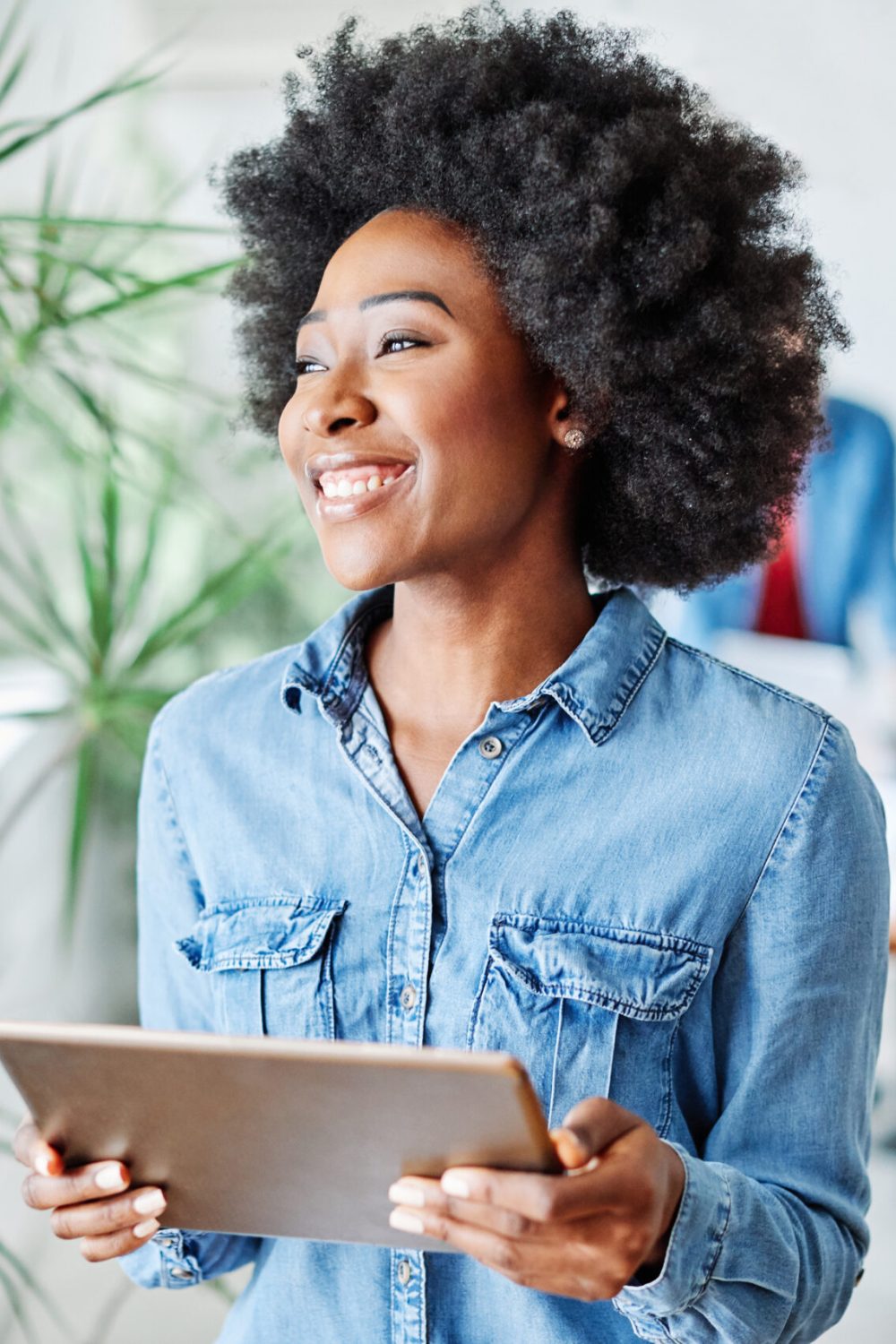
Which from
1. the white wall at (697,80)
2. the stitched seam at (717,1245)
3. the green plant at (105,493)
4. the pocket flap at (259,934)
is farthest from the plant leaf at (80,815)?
the white wall at (697,80)

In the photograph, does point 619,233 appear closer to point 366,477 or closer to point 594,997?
point 366,477

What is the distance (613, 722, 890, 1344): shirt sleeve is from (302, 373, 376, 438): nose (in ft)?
1.52

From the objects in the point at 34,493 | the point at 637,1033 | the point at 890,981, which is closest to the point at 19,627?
the point at 34,493

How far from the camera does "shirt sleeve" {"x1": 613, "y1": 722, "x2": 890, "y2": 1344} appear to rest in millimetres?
1046

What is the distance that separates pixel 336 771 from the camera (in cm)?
123

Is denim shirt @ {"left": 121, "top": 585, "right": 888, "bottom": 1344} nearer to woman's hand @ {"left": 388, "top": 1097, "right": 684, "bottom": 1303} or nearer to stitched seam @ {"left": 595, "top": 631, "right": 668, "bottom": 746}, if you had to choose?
stitched seam @ {"left": 595, "top": 631, "right": 668, "bottom": 746}

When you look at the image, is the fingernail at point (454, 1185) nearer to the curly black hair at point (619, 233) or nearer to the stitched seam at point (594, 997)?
the stitched seam at point (594, 997)

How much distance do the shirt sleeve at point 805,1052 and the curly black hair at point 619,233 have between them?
0.28m

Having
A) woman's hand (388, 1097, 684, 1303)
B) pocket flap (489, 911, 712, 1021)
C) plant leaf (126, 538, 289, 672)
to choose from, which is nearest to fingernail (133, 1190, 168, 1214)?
woman's hand (388, 1097, 684, 1303)

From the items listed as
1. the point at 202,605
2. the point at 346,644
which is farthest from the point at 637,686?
the point at 202,605

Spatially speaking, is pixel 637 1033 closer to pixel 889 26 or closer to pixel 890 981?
pixel 890 981

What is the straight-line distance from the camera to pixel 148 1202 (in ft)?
3.24

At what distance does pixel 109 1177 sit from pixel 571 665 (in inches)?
21.4

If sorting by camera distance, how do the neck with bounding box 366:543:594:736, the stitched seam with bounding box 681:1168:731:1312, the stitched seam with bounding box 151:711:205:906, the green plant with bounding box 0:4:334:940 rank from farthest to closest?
the green plant with bounding box 0:4:334:940 < the stitched seam with bounding box 151:711:205:906 < the neck with bounding box 366:543:594:736 < the stitched seam with bounding box 681:1168:731:1312
